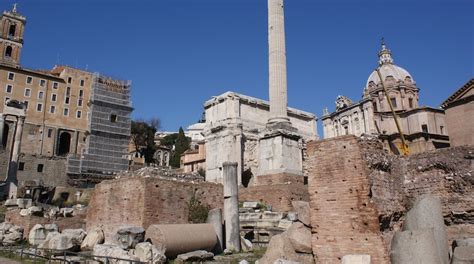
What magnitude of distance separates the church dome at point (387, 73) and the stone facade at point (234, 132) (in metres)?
20.1

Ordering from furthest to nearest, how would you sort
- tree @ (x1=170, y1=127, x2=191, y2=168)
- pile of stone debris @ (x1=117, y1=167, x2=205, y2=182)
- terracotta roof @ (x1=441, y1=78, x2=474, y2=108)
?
tree @ (x1=170, y1=127, x2=191, y2=168) < terracotta roof @ (x1=441, y1=78, x2=474, y2=108) < pile of stone debris @ (x1=117, y1=167, x2=205, y2=182)

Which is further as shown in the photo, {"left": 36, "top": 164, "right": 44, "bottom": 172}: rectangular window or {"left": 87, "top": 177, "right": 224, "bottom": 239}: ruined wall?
{"left": 36, "top": 164, "right": 44, "bottom": 172}: rectangular window

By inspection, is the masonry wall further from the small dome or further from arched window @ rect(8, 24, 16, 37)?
arched window @ rect(8, 24, 16, 37)

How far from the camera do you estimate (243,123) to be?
113ft

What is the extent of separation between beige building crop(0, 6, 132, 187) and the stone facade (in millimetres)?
13280

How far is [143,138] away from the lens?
57.1 meters

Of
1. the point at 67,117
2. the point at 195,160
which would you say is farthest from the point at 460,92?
the point at 67,117

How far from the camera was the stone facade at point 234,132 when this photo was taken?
108 ft

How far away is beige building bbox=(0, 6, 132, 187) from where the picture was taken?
4234 centimetres

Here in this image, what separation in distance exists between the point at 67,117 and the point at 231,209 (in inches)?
1487

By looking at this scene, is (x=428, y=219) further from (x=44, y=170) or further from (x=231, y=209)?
(x=44, y=170)

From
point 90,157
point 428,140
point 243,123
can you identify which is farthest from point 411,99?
point 90,157

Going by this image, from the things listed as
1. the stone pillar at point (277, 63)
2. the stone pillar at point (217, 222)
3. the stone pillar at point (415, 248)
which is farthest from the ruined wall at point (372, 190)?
the stone pillar at point (277, 63)

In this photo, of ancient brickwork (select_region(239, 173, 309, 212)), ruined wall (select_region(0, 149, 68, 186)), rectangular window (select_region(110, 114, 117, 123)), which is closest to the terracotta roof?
ancient brickwork (select_region(239, 173, 309, 212))
